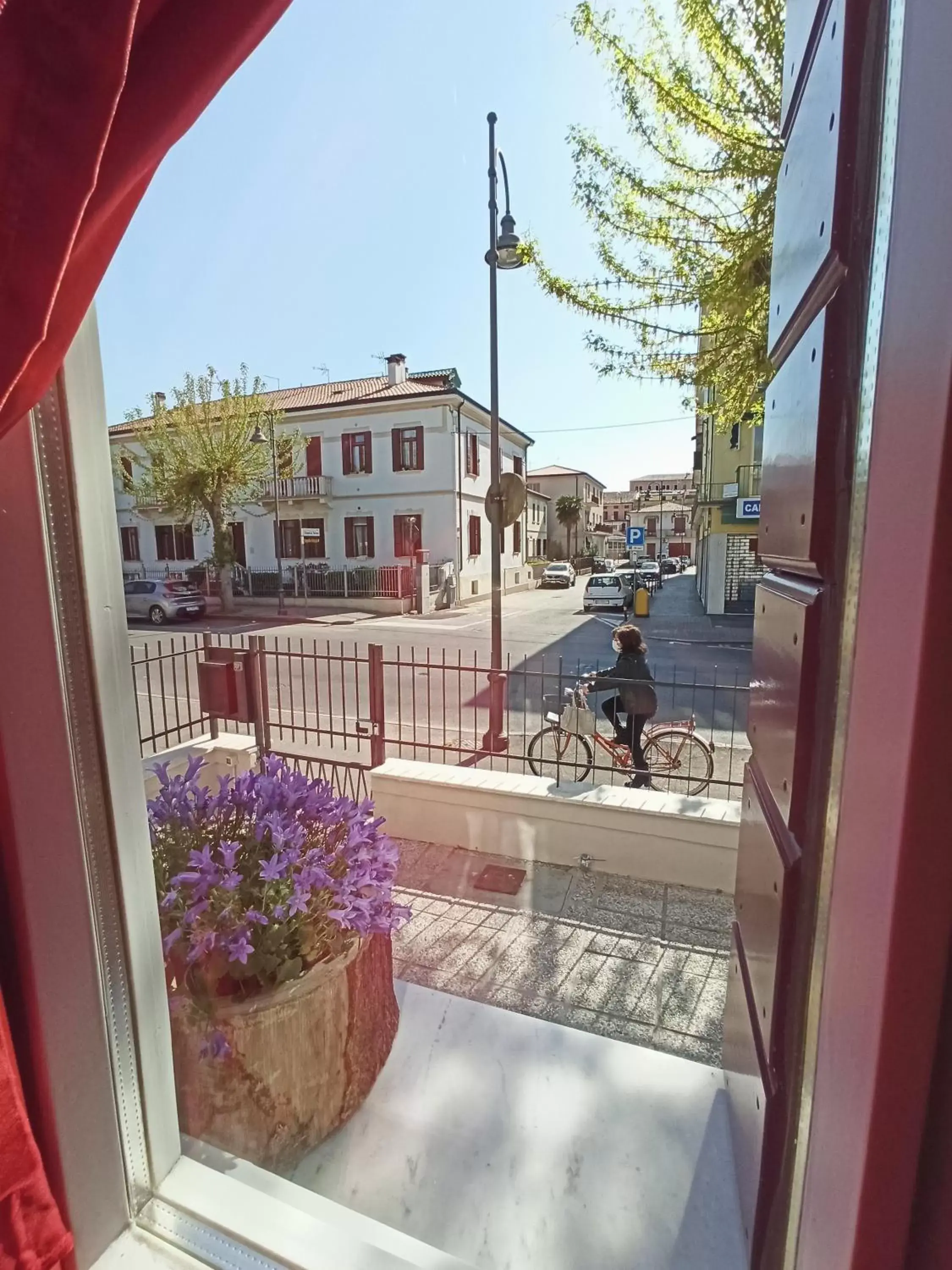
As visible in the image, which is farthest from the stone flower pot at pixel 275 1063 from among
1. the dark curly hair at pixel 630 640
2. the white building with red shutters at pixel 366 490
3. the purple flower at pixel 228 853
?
the white building with red shutters at pixel 366 490

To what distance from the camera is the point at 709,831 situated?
3.04 m

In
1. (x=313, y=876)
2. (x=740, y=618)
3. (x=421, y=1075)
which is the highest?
(x=313, y=876)

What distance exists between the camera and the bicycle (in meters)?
4.27

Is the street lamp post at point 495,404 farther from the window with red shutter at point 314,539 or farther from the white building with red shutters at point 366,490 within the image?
the window with red shutter at point 314,539

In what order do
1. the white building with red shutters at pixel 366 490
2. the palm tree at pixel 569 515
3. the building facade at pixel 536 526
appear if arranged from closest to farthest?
the white building with red shutters at pixel 366 490
the building facade at pixel 536 526
the palm tree at pixel 569 515

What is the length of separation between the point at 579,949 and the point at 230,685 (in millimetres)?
2338

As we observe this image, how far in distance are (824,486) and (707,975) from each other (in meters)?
2.56

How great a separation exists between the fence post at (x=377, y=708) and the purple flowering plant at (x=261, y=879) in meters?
2.66


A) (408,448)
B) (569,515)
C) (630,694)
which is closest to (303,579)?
(408,448)

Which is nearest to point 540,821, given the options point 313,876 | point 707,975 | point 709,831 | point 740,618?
point 709,831

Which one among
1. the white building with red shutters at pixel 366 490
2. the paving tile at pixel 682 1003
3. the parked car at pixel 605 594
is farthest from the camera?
the white building with red shutters at pixel 366 490

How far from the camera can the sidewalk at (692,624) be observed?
43.0 ft

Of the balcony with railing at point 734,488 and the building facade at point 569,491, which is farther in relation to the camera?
the building facade at point 569,491

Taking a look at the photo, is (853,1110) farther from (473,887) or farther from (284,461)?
(284,461)
